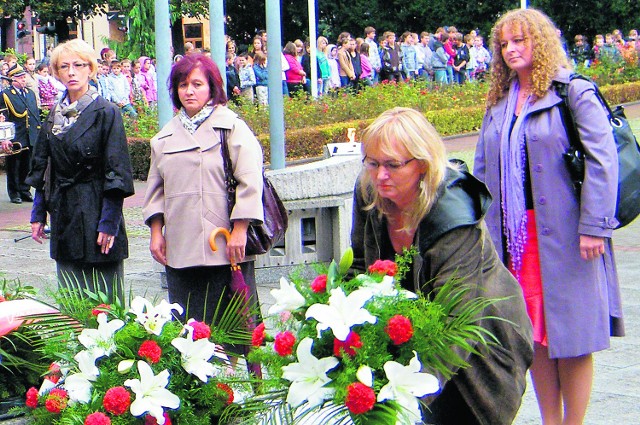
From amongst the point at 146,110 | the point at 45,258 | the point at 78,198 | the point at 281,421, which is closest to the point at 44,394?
the point at 281,421

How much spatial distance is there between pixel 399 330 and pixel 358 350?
0.10 meters

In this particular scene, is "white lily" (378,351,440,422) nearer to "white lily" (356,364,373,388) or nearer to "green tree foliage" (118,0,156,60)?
"white lily" (356,364,373,388)

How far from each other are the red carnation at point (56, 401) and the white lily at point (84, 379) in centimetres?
6

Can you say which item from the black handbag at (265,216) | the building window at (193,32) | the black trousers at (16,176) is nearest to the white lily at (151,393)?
the black handbag at (265,216)

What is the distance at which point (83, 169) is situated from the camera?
17.8 feet

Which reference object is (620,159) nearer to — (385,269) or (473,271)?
(473,271)

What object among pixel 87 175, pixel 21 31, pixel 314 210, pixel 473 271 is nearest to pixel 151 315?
pixel 473 271

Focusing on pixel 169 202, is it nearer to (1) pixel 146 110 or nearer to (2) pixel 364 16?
(1) pixel 146 110

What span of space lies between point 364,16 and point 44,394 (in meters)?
45.1

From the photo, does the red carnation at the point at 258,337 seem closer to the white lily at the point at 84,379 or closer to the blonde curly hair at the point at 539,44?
the white lily at the point at 84,379

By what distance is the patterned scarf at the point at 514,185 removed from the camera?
4367 millimetres

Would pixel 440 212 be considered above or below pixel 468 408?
above

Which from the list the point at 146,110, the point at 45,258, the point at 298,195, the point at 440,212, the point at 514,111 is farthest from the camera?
the point at 146,110

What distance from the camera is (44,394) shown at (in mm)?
3131
